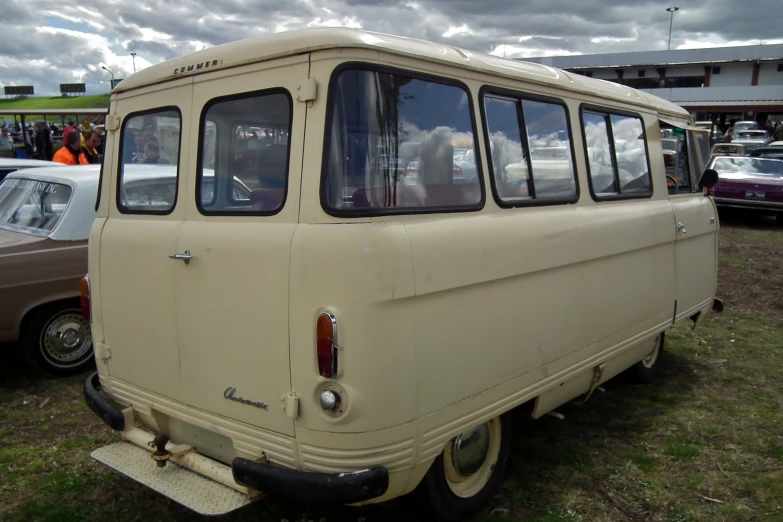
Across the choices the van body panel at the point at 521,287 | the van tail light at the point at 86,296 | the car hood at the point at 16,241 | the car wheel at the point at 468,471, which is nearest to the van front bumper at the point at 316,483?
the van body panel at the point at 521,287

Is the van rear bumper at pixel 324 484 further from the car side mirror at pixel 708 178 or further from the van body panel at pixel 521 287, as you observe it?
Result: the car side mirror at pixel 708 178

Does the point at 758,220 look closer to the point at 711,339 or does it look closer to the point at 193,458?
the point at 711,339

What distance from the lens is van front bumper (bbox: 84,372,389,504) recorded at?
8.63ft

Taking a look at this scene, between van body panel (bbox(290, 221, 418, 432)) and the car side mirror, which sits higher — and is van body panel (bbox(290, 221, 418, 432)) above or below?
below

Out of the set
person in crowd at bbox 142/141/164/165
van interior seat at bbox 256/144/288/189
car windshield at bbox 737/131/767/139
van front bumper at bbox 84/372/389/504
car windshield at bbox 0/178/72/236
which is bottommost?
van front bumper at bbox 84/372/389/504

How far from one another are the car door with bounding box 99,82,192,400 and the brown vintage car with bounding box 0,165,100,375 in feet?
6.76

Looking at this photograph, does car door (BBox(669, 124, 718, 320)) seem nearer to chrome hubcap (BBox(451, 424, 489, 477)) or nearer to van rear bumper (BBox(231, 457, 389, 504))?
chrome hubcap (BBox(451, 424, 489, 477))

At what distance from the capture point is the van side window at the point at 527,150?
3359 millimetres

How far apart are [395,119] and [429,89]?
0.27m

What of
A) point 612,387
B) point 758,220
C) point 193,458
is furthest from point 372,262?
point 758,220

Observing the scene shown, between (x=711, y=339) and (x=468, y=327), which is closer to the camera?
(x=468, y=327)

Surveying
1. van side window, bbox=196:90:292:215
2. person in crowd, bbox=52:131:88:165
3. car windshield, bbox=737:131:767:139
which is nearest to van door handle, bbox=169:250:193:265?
van side window, bbox=196:90:292:215

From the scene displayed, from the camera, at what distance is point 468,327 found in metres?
3.02

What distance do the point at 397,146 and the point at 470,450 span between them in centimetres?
163
